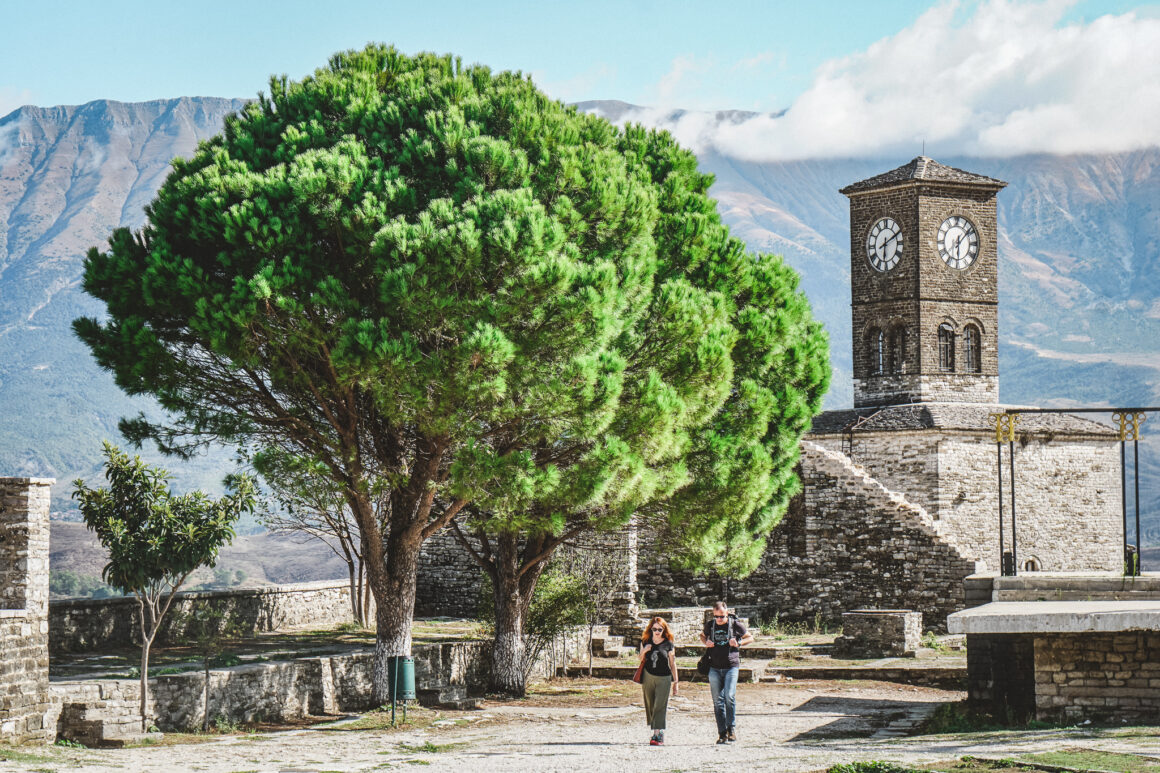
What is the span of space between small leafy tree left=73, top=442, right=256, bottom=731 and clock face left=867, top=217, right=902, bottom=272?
26887 millimetres

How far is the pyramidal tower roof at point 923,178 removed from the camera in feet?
126

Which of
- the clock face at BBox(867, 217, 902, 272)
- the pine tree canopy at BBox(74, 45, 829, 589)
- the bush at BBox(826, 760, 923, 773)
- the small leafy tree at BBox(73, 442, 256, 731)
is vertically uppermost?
the clock face at BBox(867, 217, 902, 272)

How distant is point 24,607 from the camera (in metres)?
13.8

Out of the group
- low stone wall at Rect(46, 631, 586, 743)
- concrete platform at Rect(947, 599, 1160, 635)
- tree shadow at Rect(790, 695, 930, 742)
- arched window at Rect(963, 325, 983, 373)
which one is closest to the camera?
concrete platform at Rect(947, 599, 1160, 635)

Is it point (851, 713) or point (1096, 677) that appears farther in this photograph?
point (851, 713)

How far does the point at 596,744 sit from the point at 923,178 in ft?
91.5

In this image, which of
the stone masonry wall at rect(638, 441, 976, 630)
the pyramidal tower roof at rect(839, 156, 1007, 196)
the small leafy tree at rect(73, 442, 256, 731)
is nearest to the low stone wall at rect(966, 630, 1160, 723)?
the small leafy tree at rect(73, 442, 256, 731)

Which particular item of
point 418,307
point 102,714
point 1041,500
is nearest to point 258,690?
point 102,714

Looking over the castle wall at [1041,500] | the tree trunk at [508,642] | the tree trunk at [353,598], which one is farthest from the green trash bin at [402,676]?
the castle wall at [1041,500]

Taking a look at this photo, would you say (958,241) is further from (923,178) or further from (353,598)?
(353,598)

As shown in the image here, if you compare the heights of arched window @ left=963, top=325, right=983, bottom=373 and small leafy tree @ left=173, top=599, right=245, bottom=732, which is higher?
arched window @ left=963, top=325, right=983, bottom=373

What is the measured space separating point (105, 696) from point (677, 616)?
488 inches

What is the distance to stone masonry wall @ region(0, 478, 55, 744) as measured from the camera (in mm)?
13336

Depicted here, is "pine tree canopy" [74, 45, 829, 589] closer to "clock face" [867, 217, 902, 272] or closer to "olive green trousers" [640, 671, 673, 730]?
"olive green trousers" [640, 671, 673, 730]
